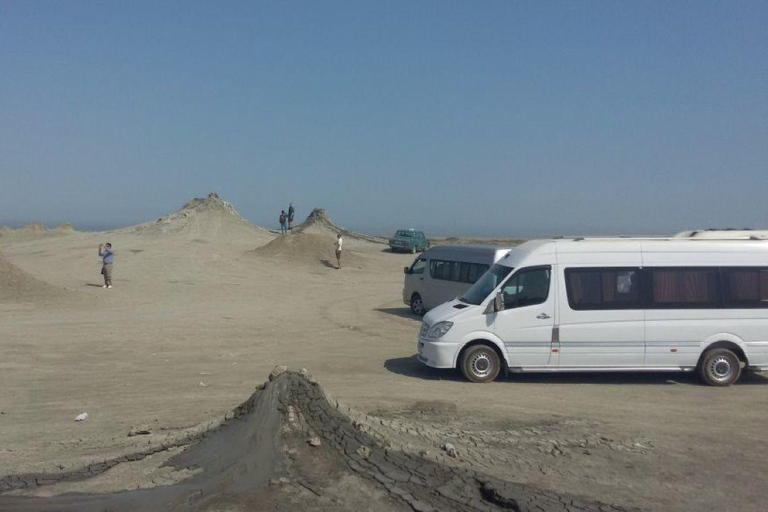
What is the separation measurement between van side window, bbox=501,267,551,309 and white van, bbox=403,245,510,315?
5.47m

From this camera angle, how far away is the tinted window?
494 inches

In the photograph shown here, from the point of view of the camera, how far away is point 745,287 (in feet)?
41.2

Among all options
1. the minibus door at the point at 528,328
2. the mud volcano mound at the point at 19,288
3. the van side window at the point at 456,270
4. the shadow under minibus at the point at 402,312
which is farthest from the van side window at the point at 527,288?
the mud volcano mound at the point at 19,288

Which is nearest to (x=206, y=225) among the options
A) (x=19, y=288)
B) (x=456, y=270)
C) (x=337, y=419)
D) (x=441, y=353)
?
(x=19, y=288)

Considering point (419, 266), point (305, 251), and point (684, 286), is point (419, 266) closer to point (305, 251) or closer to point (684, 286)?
point (684, 286)

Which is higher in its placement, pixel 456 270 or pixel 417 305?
pixel 456 270

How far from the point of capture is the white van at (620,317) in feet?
40.6

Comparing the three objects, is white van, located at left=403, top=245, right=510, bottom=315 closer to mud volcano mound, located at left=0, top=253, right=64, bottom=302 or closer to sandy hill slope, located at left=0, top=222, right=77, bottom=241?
mud volcano mound, located at left=0, top=253, right=64, bottom=302

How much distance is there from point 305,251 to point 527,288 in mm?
31290

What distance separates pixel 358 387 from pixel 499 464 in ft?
16.2

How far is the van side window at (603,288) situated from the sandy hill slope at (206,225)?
139 ft

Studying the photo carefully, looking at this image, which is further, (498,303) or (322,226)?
(322,226)

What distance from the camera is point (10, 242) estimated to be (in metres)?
57.8

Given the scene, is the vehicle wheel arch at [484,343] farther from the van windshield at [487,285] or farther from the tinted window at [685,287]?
the tinted window at [685,287]
